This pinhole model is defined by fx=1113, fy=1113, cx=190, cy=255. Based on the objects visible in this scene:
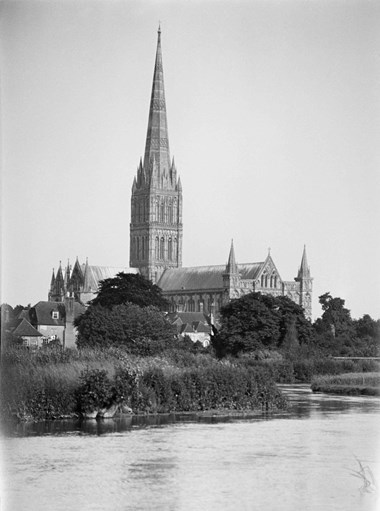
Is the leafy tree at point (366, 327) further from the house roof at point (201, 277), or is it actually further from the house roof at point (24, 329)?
the house roof at point (201, 277)

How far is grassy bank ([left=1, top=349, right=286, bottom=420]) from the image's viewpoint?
96.6 feet

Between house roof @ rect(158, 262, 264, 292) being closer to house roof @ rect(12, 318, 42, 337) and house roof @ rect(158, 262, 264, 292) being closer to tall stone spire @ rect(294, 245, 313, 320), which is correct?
tall stone spire @ rect(294, 245, 313, 320)

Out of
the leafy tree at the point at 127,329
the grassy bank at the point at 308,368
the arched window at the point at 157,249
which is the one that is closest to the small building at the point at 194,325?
the arched window at the point at 157,249

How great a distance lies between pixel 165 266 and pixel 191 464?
135 m

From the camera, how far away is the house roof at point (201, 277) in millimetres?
143250

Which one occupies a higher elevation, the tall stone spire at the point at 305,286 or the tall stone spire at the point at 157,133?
the tall stone spire at the point at 157,133

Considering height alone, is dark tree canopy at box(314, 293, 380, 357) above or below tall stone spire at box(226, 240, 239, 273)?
below

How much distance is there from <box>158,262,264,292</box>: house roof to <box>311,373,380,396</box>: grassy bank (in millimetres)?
89941

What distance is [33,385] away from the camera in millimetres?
29500

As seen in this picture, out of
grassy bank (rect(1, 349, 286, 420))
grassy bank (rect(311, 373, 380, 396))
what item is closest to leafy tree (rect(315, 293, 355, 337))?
grassy bank (rect(311, 373, 380, 396))

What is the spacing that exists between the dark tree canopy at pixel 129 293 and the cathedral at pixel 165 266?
1966 inches

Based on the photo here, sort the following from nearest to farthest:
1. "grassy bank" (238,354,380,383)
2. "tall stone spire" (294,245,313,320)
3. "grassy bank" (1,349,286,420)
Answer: "grassy bank" (1,349,286,420), "grassy bank" (238,354,380,383), "tall stone spire" (294,245,313,320)

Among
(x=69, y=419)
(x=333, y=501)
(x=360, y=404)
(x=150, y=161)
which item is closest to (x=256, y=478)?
(x=333, y=501)

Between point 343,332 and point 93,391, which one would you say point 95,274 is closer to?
point 343,332
